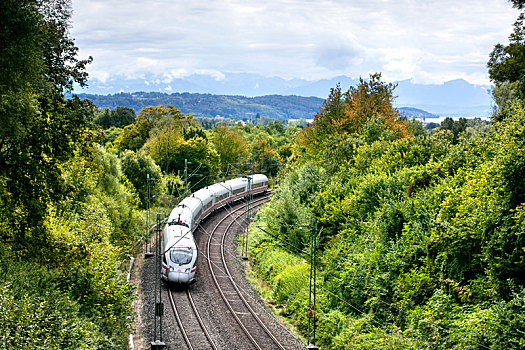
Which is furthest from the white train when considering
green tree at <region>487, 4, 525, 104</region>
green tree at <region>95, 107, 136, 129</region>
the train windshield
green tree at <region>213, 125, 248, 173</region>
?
green tree at <region>95, 107, 136, 129</region>

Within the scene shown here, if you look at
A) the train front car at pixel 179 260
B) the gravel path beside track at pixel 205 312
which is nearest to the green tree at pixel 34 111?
the gravel path beside track at pixel 205 312

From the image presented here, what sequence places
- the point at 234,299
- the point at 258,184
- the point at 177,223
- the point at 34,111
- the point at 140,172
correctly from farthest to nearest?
the point at 258,184 < the point at 140,172 < the point at 177,223 < the point at 234,299 < the point at 34,111

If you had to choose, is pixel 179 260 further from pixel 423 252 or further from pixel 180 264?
pixel 423 252

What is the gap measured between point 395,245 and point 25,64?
56.0 feet

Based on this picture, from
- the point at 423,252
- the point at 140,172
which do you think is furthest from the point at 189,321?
the point at 140,172

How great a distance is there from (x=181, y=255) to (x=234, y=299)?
167 inches

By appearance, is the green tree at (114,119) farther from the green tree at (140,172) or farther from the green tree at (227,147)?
the green tree at (140,172)

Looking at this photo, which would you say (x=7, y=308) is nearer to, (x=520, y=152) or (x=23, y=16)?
(x=23, y=16)

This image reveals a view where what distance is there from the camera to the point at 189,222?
33.1 metres

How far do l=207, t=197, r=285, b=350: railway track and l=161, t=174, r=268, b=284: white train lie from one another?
79.7 inches

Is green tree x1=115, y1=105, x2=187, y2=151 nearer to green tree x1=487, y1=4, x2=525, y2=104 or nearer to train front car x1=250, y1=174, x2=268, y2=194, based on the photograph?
train front car x1=250, y1=174, x2=268, y2=194

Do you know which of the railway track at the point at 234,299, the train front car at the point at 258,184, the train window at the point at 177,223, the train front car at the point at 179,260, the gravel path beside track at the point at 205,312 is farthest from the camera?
the train front car at the point at 258,184

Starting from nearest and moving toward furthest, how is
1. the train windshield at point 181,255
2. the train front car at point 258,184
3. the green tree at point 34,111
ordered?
the green tree at point 34,111
the train windshield at point 181,255
the train front car at point 258,184

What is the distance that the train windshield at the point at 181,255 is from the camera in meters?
25.3
